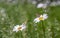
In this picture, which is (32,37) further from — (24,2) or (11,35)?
(24,2)

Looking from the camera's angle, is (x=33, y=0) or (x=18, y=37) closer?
(x=18, y=37)

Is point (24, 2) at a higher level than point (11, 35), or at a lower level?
higher

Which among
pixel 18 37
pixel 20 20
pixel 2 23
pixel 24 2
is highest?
pixel 24 2

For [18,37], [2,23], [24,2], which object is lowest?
[18,37]

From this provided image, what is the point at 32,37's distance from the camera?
2.70 meters

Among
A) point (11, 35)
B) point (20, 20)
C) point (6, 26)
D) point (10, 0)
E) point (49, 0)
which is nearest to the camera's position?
point (11, 35)

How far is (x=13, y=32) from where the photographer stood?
8.75ft

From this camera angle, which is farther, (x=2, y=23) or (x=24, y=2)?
(x=24, y=2)

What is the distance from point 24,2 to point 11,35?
20.2 ft

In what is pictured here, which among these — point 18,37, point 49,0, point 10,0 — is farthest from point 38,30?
point 10,0

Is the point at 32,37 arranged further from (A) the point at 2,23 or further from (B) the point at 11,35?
(A) the point at 2,23

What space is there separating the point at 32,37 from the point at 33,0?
6361 millimetres

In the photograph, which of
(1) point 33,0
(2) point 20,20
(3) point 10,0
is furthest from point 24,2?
(2) point 20,20

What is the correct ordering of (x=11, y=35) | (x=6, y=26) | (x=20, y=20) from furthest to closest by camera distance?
(x=20, y=20) < (x=6, y=26) < (x=11, y=35)
